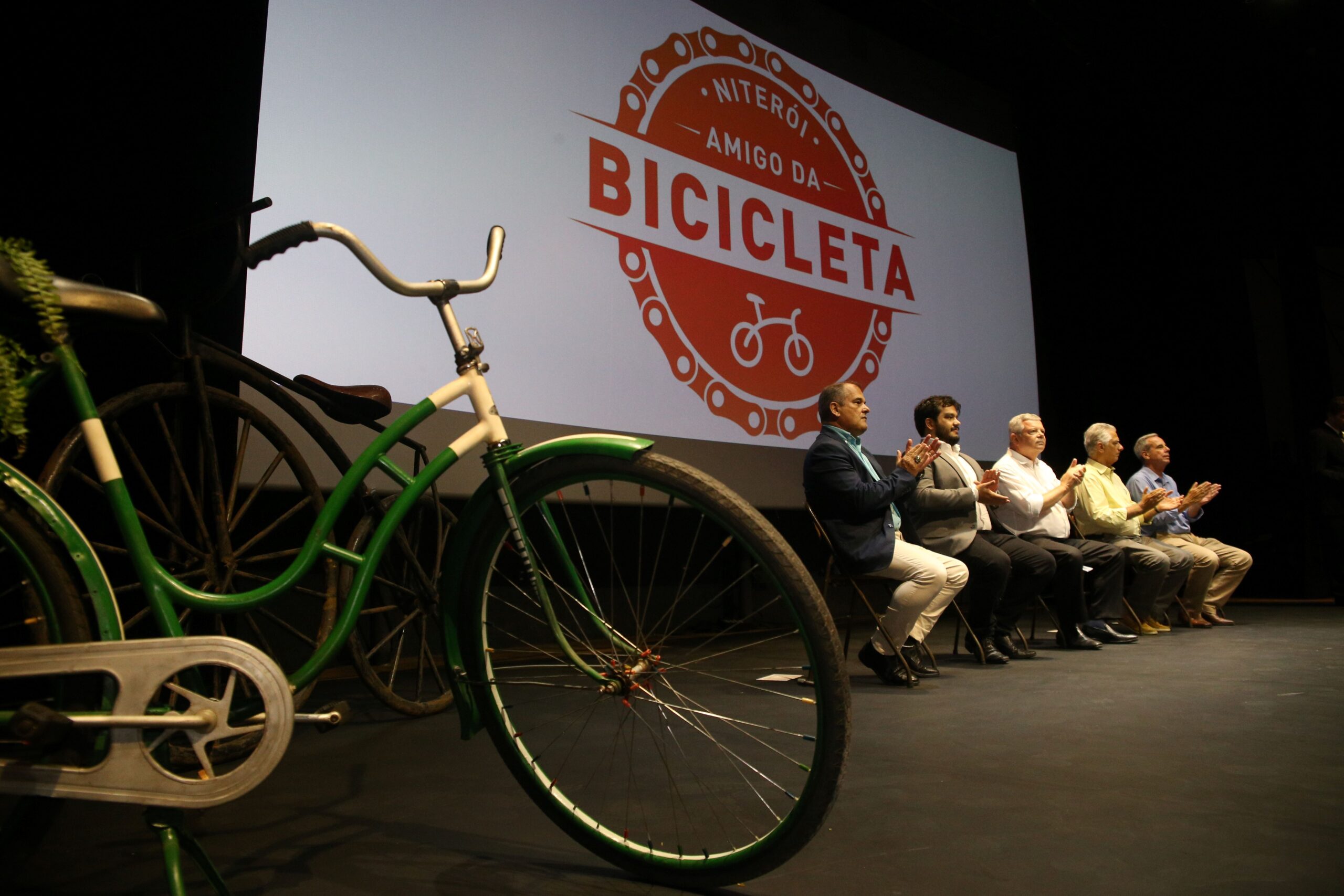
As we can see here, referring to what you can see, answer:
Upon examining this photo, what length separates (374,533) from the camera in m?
1.25

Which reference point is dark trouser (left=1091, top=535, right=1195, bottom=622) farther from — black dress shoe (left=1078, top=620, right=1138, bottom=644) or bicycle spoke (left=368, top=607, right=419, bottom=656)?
bicycle spoke (left=368, top=607, right=419, bottom=656)

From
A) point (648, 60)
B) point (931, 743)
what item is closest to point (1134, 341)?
point (648, 60)

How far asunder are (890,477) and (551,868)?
1955 mm

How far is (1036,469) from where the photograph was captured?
12.9 feet

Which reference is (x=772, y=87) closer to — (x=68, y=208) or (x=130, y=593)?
(x=68, y=208)

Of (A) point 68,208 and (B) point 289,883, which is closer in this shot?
(B) point 289,883

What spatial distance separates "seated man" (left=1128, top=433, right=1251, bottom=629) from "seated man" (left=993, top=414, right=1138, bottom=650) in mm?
849

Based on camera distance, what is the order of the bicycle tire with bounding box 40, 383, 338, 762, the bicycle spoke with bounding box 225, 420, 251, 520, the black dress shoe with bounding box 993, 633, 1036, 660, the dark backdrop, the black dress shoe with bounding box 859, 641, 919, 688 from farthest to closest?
the dark backdrop, the black dress shoe with bounding box 993, 633, 1036, 660, the black dress shoe with bounding box 859, 641, 919, 688, the bicycle spoke with bounding box 225, 420, 251, 520, the bicycle tire with bounding box 40, 383, 338, 762

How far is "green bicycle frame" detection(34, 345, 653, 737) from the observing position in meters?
1.12

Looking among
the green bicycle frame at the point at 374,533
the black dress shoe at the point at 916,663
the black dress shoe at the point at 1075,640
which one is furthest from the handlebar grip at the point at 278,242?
the black dress shoe at the point at 1075,640

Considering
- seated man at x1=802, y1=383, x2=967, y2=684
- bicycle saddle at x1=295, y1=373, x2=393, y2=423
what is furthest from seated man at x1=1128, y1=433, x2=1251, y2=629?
bicycle saddle at x1=295, y1=373, x2=393, y2=423

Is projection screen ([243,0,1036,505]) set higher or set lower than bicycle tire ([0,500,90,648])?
higher

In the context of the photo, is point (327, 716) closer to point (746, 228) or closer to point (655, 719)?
point (655, 719)

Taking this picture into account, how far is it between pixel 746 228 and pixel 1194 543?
10.0 ft
